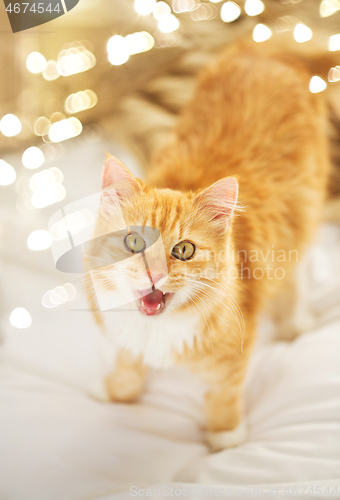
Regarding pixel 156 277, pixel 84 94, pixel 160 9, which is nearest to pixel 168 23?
pixel 160 9

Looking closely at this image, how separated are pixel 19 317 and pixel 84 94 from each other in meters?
0.46

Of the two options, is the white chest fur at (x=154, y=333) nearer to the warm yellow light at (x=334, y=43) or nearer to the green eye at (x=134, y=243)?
the green eye at (x=134, y=243)

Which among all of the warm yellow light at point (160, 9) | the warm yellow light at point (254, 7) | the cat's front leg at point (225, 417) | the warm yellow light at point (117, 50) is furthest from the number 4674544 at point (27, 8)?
the cat's front leg at point (225, 417)

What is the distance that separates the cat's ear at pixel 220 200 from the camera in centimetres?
57

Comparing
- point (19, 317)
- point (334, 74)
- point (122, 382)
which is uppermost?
point (334, 74)

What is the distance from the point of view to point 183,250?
576mm

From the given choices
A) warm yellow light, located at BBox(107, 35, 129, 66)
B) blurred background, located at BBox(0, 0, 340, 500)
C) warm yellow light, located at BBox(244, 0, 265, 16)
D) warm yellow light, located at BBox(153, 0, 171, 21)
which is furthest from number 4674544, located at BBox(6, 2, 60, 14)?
warm yellow light, located at BBox(244, 0, 265, 16)

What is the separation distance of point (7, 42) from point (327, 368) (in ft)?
3.00

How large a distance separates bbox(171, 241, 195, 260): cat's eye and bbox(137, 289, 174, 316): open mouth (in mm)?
66

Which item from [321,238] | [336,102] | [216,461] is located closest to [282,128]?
[336,102]

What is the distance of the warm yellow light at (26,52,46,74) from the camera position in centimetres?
66

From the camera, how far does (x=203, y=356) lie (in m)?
0.67

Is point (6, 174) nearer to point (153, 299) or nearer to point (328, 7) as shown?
point (153, 299)

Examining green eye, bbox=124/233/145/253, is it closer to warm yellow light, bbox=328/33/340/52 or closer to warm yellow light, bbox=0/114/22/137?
warm yellow light, bbox=0/114/22/137
